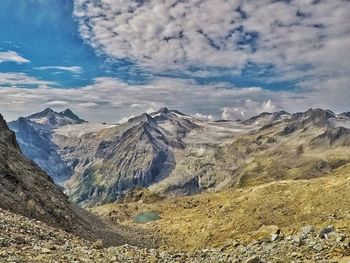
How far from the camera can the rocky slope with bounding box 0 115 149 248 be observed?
56156 millimetres

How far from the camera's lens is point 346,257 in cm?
1856

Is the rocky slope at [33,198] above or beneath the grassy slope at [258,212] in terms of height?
above

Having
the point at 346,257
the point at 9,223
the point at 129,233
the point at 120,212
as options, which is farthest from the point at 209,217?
the point at 346,257

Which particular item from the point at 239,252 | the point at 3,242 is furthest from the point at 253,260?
the point at 3,242

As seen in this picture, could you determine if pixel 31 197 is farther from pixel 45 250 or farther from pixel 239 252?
pixel 239 252

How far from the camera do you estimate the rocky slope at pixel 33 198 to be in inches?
2211

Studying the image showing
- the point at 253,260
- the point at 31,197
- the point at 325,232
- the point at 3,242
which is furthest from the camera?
the point at 31,197

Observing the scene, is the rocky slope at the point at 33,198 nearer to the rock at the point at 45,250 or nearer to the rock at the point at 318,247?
the rock at the point at 45,250

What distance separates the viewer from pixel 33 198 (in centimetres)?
6056

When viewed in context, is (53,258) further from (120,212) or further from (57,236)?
(120,212)

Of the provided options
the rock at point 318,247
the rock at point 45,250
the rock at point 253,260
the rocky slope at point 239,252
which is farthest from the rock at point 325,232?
the rock at point 45,250

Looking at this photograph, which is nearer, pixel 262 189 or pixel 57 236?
pixel 57 236

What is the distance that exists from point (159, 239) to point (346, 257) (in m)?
63.9

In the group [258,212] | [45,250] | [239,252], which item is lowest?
[258,212]
